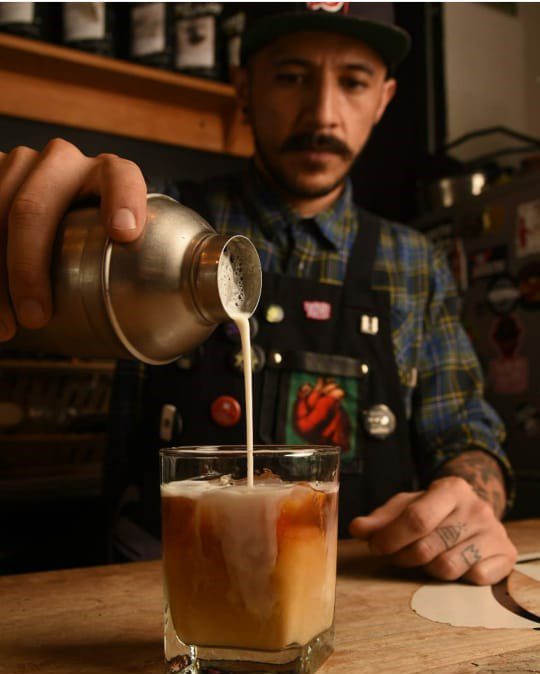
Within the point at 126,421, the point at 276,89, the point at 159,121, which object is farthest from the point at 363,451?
the point at 159,121

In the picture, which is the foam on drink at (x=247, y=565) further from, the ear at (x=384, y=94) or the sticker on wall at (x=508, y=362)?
the sticker on wall at (x=508, y=362)

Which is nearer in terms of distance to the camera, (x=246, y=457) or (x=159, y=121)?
(x=246, y=457)

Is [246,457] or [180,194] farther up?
[180,194]

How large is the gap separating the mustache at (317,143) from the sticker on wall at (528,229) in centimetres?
83

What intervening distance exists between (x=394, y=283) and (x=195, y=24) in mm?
1270

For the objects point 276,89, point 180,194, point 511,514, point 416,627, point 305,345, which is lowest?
point 511,514

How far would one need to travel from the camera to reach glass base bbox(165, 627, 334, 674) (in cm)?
64

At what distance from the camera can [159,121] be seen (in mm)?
2666

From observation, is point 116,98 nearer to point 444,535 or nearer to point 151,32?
point 151,32

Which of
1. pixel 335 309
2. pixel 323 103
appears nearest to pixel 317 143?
pixel 323 103

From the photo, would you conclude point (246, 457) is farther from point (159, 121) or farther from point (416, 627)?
point (159, 121)

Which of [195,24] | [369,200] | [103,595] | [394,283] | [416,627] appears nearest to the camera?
[416,627]

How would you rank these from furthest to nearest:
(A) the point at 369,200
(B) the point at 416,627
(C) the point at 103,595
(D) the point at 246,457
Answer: (A) the point at 369,200 → (C) the point at 103,595 → (B) the point at 416,627 → (D) the point at 246,457

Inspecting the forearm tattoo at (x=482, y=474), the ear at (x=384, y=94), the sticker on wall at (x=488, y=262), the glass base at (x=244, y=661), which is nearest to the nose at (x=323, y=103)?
the ear at (x=384, y=94)
